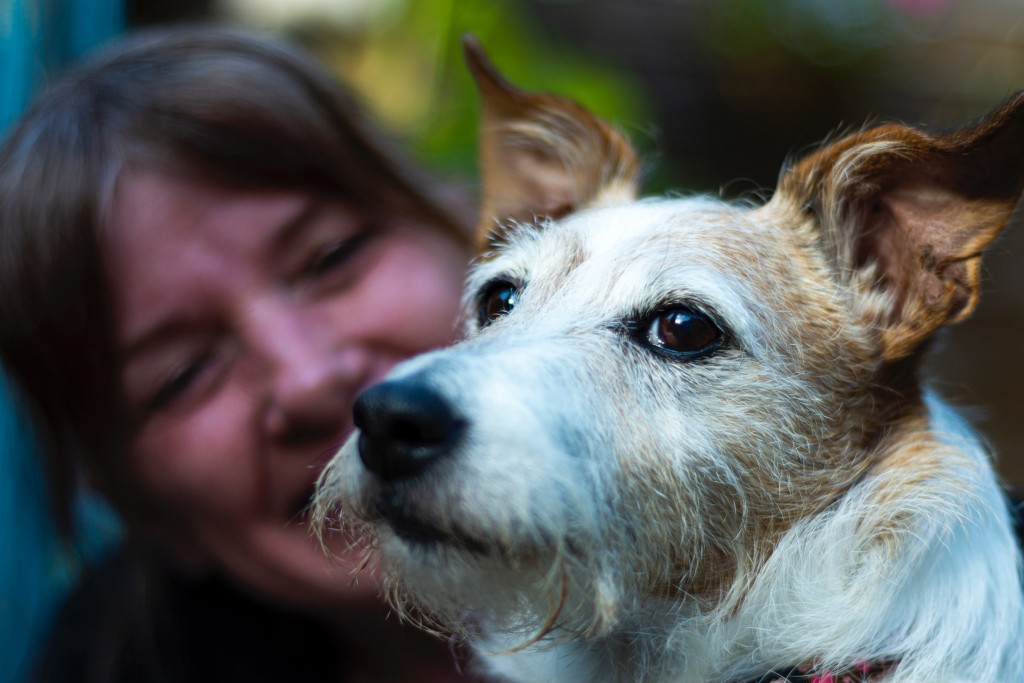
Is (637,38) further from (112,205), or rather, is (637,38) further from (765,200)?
(112,205)

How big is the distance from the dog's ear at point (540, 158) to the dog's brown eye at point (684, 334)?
536 millimetres

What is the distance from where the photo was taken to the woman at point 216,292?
6.49ft

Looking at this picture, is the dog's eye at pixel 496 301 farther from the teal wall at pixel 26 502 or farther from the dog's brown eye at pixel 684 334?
the teal wall at pixel 26 502

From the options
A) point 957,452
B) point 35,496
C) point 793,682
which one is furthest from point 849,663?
point 35,496

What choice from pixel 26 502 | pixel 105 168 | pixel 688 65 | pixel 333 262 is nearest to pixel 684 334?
pixel 333 262

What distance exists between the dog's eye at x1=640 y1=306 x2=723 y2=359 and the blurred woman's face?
2.55 feet

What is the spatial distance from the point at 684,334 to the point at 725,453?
22 cm

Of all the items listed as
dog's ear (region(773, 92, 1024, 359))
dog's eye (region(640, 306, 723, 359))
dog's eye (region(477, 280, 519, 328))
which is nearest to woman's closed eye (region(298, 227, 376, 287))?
dog's eye (region(477, 280, 519, 328))

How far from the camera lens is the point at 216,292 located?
1983mm

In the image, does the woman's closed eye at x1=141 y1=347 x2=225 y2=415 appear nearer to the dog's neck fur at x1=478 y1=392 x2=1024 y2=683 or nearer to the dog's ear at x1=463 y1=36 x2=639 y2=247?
the dog's ear at x1=463 y1=36 x2=639 y2=247

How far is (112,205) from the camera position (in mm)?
1996

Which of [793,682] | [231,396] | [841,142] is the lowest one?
[231,396]

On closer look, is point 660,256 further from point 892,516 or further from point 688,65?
point 688,65

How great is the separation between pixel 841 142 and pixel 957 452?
61 centimetres
